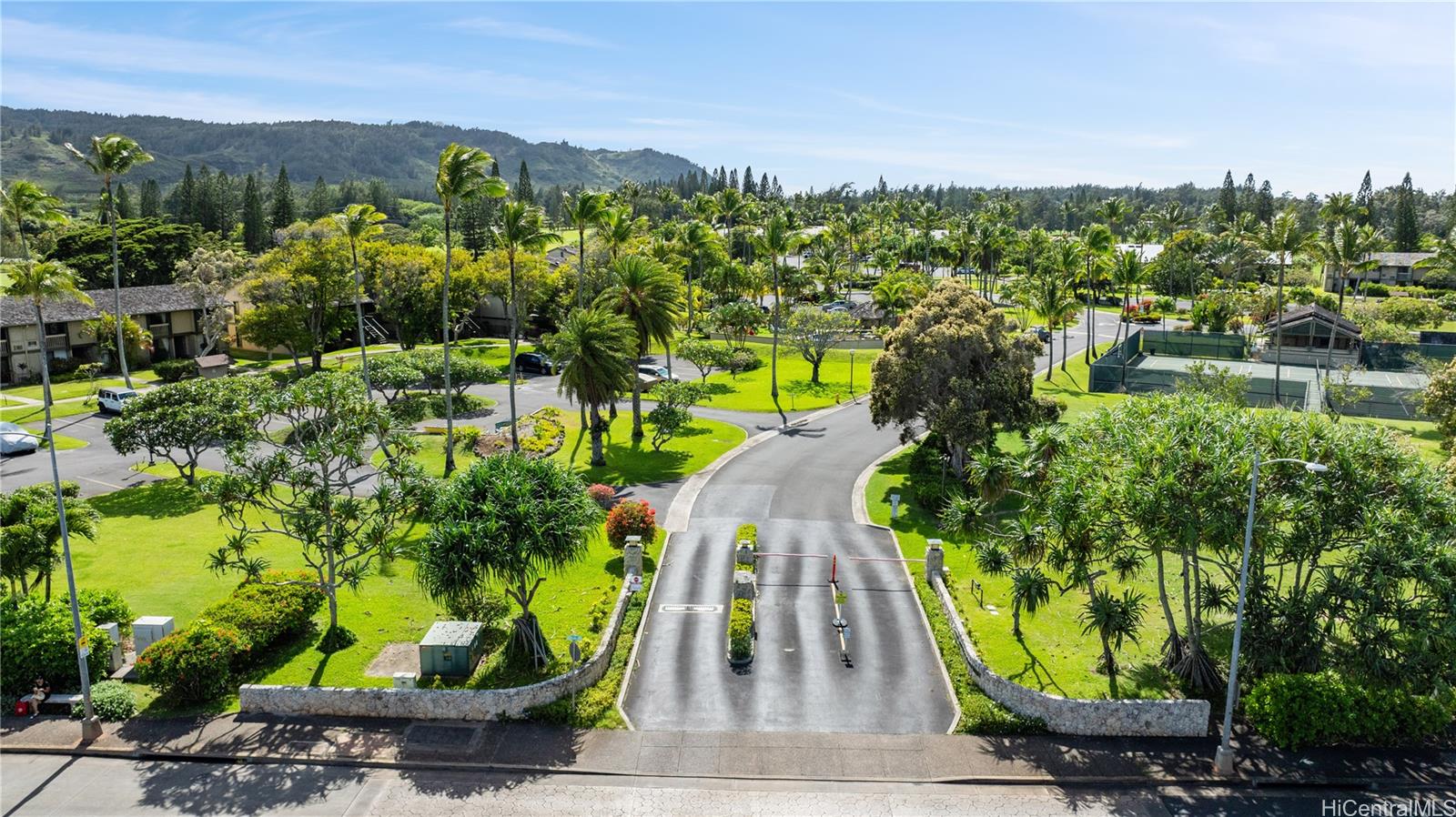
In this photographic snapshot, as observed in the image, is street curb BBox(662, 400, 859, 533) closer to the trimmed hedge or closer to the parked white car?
the trimmed hedge

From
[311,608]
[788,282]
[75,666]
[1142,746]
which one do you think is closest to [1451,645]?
[1142,746]

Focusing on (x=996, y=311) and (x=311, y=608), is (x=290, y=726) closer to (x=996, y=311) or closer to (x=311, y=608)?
(x=311, y=608)

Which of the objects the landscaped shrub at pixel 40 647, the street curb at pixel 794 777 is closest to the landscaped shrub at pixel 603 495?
the street curb at pixel 794 777

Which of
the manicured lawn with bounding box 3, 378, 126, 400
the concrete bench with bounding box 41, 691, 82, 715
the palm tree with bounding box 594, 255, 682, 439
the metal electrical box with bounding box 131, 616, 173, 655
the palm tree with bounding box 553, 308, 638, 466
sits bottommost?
the concrete bench with bounding box 41, 691, 82, 715

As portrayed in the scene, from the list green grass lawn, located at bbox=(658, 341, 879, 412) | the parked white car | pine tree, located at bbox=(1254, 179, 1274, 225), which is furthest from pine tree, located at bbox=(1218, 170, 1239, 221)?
the parked white car

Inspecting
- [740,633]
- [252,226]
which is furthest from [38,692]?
[252,226]

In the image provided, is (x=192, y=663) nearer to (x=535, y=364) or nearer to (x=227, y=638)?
(x=227, y=638)

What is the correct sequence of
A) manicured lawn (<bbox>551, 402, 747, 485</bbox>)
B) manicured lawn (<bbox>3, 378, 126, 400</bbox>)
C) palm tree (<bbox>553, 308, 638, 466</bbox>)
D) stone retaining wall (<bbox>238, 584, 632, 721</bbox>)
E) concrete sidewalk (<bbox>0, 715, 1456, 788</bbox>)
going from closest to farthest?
1. concrete sidewalk (<bbox>0, 715, 1456, 788</bbox>)
2. stone retaining wall (<bbox>238, 584, 632, 721</bbox>)
3. palm tree (<bbox>553, 308, 638, 466</bbox>)
4. manicured lawn (<bbox>551, 402, 747, 485</bbox>)
5. manicured lawn (<bbox>3, 378, 126, 400</bbox>)
